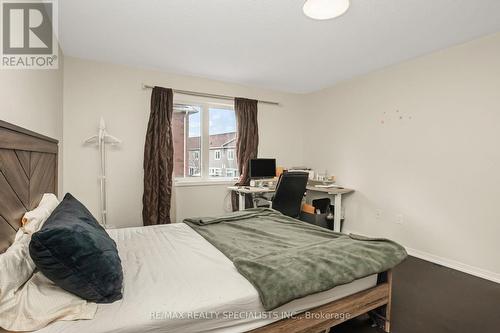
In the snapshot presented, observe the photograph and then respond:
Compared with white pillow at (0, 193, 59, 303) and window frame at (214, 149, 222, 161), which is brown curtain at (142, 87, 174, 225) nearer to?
window frame at (214, 149, 222, 161)

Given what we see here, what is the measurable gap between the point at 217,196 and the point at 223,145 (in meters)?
0.88

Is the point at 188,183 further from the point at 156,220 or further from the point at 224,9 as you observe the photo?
the point at 224,9

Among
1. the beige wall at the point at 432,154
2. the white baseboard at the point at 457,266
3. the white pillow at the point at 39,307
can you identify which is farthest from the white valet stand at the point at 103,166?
the white baseboard at the point at 457,266

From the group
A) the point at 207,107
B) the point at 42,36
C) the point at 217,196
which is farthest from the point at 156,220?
the point at 42,36

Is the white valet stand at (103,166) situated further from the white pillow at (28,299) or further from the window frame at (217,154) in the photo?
the white pillow at (28,299)

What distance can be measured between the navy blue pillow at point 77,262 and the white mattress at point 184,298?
0.08m

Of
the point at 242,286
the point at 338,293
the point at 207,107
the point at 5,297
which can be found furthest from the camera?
the point at 207,107

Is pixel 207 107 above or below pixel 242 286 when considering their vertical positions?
above

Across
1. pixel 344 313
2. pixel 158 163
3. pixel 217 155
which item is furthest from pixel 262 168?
pixel 344 313

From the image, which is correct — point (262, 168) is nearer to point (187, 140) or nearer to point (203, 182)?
point (203, 182)

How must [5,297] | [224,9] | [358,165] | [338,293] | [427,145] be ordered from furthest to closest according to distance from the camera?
[358,165]
[427,145]
[224,9]
[338,293]
[5,297]

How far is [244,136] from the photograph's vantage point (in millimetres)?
4223

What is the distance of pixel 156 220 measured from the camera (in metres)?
3.48

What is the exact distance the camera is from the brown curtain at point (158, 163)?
346cm
